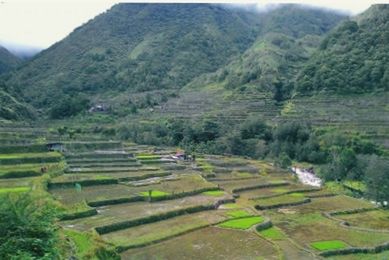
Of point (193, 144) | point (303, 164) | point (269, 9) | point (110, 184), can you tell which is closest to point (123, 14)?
point (269, 9)

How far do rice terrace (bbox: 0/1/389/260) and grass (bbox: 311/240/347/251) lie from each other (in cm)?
10

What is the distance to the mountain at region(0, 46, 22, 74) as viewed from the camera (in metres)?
118

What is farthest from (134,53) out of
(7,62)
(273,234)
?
(273,234)

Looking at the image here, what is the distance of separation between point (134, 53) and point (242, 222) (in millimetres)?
84626

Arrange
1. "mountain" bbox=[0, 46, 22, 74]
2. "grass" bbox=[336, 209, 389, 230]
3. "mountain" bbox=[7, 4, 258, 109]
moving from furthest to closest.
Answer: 1. "mountain" bbox=[0, 46, 22, 74]
2. "mountain" bbox=[7, 4, 258, 109]
3. "grass" bbox=[336, 209, 389, 230]

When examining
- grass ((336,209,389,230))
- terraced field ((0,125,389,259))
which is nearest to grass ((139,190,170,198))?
terraced field ((0,125,389,259))

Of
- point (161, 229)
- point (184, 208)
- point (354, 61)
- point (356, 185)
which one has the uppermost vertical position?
point (354, 61)

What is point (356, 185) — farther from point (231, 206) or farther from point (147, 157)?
point (147, 157)

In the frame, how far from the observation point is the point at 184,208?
2839 cm

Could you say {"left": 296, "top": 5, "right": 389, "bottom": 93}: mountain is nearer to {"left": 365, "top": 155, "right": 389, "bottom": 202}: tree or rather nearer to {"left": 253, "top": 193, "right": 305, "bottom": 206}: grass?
{"left": 365, "top": 155, "right": 389, "bottom": 202}: tree

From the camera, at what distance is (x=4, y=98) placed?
2596 inches

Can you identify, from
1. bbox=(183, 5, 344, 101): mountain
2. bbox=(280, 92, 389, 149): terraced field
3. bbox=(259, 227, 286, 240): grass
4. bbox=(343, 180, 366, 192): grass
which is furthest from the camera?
bbox=(183, 5, 344, 101): mountain

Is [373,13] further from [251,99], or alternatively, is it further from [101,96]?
[101,96]

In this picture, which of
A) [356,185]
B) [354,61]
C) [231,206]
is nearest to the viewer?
[231,206]
